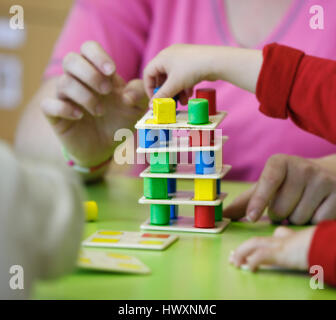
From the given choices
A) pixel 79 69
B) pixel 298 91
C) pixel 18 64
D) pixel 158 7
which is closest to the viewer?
pixel 298 91

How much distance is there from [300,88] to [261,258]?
0.20 m

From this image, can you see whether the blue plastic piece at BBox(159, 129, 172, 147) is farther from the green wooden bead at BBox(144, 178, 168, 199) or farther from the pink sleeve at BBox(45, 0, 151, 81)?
the pink sleeve at BBox(45, 0, 151, 81)

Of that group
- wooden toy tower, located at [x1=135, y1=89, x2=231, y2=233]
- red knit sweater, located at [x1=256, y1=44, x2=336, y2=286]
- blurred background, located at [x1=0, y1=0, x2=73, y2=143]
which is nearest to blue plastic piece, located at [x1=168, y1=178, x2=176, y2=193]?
wooden toy tower, located at [x1=135, y1=89, x2=231, y2=233]

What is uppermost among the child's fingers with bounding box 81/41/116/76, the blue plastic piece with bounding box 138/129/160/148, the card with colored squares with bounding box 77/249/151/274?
the child's fingers with bounding box 81/41/116/76

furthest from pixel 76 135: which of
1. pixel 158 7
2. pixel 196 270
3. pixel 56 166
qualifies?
pixel 56 166

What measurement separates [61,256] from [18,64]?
6.67ft

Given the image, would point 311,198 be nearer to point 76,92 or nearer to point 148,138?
point 148,138

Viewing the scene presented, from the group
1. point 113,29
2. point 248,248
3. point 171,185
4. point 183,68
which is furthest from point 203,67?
point 113,29

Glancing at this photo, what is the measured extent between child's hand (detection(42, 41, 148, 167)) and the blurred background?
4.89 ft

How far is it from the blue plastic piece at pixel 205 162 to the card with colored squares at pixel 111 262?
0.36 ft

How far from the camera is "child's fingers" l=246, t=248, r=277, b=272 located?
0.47m

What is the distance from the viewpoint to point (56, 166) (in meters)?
0.35

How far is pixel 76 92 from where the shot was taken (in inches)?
29.5
